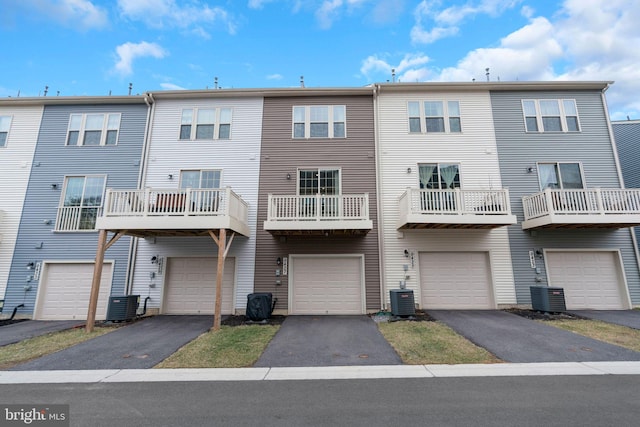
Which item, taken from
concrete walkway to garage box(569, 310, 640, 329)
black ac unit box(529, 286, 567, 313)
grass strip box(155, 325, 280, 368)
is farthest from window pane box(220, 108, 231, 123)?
concrete walkway to garage box(569, 310, 640, 329)

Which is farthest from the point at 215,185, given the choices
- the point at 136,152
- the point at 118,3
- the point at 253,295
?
the point at 118,3

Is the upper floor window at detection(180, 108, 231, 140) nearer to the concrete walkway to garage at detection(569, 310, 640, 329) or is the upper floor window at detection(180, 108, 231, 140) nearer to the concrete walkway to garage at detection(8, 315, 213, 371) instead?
the concrete walkway to garage at detection(8, 315, 213, 371)

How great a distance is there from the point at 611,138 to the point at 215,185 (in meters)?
16.0

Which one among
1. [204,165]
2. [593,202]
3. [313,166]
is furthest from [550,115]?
[204,165]

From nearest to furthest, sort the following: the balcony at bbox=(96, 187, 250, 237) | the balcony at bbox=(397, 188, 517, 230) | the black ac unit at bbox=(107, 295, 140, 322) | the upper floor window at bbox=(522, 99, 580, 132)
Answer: the balcony at bbox=(96, 187, 250, 237), the black ac unit at bbox=(107, 295, 140, 322), the balcony at bbox=(397, 188, 517, 230), the upper floor window at bbox=(522, 99, 580, 132)

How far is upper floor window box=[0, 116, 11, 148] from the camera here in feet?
35.7

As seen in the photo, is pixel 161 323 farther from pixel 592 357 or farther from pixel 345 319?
pixel 592 357

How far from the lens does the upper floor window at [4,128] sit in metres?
10.9

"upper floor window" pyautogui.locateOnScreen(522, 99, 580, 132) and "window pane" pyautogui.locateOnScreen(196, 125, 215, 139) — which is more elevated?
"upper floor window" pyautogui.locateOnScreen(522, 99, 580, 132)

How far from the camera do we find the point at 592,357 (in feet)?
17.1

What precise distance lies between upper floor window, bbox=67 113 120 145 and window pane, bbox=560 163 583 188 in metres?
18.1

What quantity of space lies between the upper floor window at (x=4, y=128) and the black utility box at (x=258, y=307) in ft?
40.5

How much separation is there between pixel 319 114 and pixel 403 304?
316 inches

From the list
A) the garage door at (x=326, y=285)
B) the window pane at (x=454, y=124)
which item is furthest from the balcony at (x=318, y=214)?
the window pane at (x=454, y=124)
